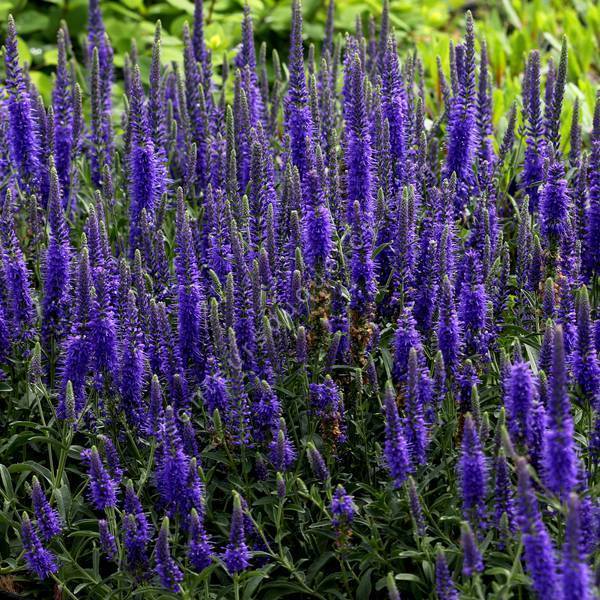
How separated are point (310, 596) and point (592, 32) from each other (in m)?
7.99

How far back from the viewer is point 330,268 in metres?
4.91

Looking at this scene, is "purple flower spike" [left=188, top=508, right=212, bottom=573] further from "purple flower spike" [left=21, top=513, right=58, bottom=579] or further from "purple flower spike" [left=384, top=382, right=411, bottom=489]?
"purple flower spike" [left=384, top=382, right=411, bottom=489]

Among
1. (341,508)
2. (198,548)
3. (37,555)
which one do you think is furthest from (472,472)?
(37,555)

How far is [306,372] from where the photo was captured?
454 centimetres

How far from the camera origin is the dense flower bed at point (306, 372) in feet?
12.8

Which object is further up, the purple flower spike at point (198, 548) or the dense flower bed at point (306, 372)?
the dense flower bed at point (306, 372)

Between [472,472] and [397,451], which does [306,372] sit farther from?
[472,472]

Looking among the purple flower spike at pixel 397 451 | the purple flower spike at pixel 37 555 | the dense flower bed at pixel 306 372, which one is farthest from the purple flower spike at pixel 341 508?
the purple flower spike at pixel 37 555

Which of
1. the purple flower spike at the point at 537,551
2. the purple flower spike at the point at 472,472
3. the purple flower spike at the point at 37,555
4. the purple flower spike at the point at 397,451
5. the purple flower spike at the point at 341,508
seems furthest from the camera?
the purple flower spike at the point at 37,555

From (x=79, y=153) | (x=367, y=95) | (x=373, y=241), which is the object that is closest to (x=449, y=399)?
(x=373, y=241)

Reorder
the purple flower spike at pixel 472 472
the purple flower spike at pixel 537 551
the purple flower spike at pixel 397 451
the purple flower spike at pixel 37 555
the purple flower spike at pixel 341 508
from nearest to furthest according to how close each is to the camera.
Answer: the purple flower spike at pixel 537 551
the purple flower spike at pixel 472 472
the purple flower spike at pixel 397 451
the purple flower spike at pixel 341 508
the purple flower spike at pixel 37 555

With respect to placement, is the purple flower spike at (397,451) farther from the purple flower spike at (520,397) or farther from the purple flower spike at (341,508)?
the purple flower spike at (520,397)

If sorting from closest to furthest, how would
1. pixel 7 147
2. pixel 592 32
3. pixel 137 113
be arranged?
pixel 137 113 < pixel 7 147 < pixel 592 32

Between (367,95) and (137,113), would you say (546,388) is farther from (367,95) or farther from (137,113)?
(137,113)
